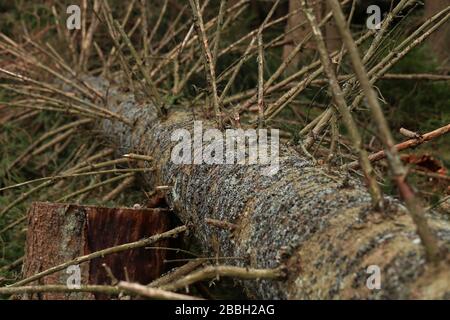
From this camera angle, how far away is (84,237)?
252 centimetres

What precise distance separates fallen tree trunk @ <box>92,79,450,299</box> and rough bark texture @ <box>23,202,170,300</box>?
328 mm

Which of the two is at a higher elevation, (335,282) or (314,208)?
(314,208)

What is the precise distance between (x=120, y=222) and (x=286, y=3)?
3.29m

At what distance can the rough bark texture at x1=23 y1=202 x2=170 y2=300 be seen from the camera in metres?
2.51

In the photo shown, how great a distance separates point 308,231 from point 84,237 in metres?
1.30

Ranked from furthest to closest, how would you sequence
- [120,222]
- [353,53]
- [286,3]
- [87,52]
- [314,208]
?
1. [286,3]
2. [87,52]
3. [120,222]
4. [314,208]
5. [353,53]

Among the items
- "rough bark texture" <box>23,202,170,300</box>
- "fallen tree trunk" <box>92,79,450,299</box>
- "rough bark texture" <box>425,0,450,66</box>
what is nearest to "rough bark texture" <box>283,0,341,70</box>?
"rough bark texture" <box>425,0,450,66</box>

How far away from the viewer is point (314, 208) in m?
1.47

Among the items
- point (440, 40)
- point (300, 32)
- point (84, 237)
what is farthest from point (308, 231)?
point (440, 40)

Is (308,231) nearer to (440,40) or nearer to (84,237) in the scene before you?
(84,237)

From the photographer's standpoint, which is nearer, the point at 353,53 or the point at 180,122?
the point at 353,53

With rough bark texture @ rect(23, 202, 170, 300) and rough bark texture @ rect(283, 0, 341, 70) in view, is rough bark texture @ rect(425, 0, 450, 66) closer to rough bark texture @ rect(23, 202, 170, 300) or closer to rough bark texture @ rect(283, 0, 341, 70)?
rough bark texture @ rect(283, 0, 341, 70)
